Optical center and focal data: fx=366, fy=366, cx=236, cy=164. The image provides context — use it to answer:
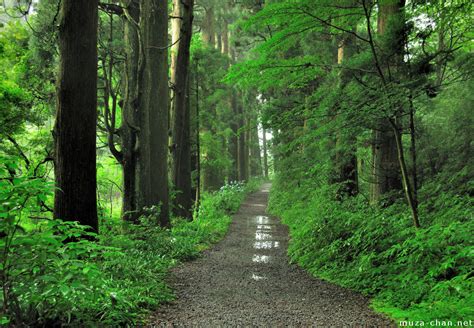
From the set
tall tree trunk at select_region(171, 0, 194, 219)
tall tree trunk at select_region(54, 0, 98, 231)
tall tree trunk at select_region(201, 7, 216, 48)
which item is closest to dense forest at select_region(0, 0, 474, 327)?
tall tree trunk at select_region(54, 0, 98, 231)

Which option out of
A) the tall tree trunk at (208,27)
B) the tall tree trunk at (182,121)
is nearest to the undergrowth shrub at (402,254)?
the tall tree trunk at (182,121)

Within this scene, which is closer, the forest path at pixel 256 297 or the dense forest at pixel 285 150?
the dense forest at pixel 285 150

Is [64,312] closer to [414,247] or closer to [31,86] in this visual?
[414,247]

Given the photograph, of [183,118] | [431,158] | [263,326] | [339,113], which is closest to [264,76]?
[339,113]

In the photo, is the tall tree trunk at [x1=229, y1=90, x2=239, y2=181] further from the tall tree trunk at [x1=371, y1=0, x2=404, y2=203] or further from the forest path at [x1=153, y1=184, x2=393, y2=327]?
the tall tree trunk at [x1=371, y1=0, x2=404, y2=203]

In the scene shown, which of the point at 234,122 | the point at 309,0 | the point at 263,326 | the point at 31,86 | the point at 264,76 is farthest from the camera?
the point at 234,122

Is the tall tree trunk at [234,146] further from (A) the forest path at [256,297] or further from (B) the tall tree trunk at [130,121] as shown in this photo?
(A) the forest path at [256,297]

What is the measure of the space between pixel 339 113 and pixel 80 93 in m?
3.76

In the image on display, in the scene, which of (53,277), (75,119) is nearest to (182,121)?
(75,119)

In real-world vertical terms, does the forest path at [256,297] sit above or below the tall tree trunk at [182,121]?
below

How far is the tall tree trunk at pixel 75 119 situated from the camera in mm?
5047

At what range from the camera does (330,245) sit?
6910mm

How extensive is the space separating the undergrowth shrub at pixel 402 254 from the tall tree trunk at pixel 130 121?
12.9 ft

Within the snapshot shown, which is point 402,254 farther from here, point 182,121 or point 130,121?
point 182,121
